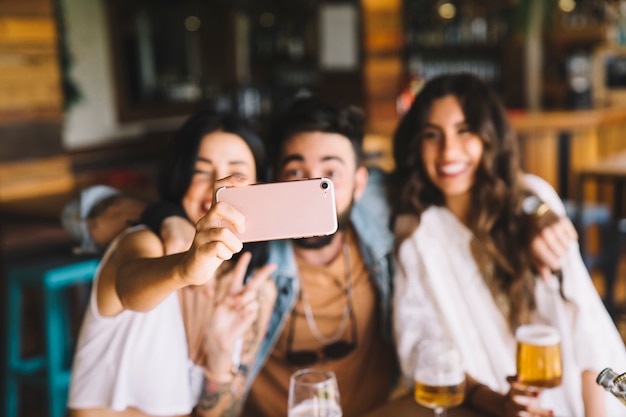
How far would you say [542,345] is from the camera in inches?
56.7

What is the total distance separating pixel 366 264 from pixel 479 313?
327 millimetres

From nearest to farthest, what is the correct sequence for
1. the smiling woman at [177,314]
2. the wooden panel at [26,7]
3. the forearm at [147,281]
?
the forearm at [147,281], the smiling woman at [177,314], the wooden panel at [26,7]

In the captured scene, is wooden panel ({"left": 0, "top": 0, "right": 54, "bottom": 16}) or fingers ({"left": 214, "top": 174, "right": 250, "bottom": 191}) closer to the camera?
fingers ({"left": 214, "top": 174, "right": 250, "bottom": 191})

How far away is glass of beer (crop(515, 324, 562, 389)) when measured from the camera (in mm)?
1444

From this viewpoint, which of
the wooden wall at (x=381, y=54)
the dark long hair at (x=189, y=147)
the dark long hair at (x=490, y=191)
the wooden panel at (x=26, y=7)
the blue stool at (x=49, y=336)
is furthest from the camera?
the wooden wall at (x=381, y=54)

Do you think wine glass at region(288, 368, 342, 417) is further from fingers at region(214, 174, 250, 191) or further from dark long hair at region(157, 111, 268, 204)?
dark long hair at region(157, 111, 268, 204)

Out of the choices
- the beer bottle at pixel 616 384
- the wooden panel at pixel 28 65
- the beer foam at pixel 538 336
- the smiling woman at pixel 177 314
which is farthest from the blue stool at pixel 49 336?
the beer bottle at pixel 616 384

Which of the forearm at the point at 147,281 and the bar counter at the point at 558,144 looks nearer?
the forearm at the point at 147,281

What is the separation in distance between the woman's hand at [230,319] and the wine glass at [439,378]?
0.49 m

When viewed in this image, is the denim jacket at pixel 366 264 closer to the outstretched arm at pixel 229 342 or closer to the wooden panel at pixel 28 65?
the outstretched arm at pixel 229 342

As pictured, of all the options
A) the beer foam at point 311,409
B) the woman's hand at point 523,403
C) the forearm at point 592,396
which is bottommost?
the forearm at point 592,396

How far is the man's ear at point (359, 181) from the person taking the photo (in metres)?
1.96

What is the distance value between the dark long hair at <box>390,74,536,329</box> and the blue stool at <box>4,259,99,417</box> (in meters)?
1.08

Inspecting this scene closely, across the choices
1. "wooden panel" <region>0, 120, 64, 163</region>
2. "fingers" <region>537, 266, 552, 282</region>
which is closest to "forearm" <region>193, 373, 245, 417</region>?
"fingers" <region>537, 266, 552, 282</region>
